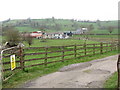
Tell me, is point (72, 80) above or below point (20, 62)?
below

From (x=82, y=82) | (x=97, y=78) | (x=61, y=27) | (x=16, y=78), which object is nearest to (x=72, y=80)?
(x=82, y=82)

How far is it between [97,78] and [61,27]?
465 ft

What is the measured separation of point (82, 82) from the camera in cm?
662

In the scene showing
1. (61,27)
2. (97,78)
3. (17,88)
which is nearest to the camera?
(17,88)

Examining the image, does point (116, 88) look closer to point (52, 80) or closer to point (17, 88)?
point (52, 80)

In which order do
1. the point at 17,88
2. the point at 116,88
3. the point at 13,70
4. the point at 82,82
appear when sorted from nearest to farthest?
the point at 116,88, the point at 17,88, the point at 82,82, the point at 13,70

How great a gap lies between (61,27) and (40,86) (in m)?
143

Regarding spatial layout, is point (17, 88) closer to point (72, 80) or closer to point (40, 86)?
point (40, 86)

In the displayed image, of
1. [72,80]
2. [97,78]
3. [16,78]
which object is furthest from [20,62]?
[97,78]

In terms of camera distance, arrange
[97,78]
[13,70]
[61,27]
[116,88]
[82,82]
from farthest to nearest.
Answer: [61,27]
[13,70]
[97,78]
[82,82]
[116,88]

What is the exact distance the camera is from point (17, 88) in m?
6.02

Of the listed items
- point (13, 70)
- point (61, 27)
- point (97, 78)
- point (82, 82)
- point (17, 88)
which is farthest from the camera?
point (61, 27)

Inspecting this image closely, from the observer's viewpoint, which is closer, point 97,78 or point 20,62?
point 97,78

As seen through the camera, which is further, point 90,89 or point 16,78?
point 16,78
